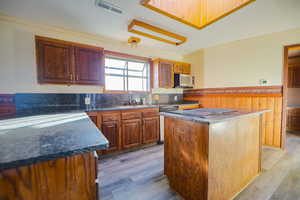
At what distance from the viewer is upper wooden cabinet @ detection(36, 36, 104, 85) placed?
215 centimetres

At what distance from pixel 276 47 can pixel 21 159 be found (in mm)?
4078

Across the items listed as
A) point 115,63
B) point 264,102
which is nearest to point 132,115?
point 115,63

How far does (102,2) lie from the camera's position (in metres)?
1.75

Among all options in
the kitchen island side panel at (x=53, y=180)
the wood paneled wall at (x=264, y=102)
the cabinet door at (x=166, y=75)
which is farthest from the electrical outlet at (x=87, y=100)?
the wood paneled wall at (x=264, y=102)

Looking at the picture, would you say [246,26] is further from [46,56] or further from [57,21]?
[46,56]

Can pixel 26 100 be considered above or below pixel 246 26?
below

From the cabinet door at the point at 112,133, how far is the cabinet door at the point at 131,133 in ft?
0.41

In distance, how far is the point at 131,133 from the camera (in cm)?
264

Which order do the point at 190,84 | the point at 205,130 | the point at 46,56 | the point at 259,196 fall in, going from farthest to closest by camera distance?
the point at 190,84
the point at 46,56
the point at 259,196
the point at 205,130

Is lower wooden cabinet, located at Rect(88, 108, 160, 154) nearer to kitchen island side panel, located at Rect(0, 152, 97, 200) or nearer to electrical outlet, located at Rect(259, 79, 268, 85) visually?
kitchen island side panel, located at Rect(0, 152, 97, 200)

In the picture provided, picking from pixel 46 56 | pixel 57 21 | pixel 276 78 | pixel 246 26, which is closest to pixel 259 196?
pixel 276 78

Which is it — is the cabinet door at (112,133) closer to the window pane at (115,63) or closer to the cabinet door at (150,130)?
the cabinet door at (150,130)

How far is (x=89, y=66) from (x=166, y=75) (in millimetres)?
1943

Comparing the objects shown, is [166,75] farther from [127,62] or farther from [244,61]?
[244,61]
